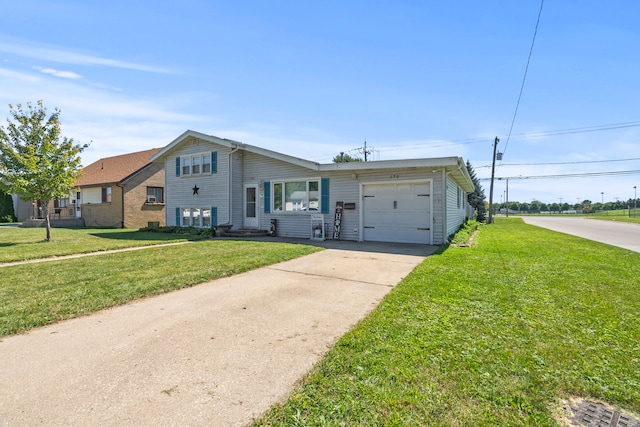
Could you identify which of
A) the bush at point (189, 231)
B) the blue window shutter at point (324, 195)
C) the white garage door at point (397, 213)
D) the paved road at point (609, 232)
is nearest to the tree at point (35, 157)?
the bush at point (189, 231)

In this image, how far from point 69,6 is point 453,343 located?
34.3ft

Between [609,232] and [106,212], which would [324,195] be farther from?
[609,232]

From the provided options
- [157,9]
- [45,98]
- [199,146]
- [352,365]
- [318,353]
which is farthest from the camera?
[199,146]

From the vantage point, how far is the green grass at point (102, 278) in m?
3.96

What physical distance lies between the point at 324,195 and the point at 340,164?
158cm

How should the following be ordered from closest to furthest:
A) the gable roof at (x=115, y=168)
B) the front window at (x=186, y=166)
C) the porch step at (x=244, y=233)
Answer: the porch step at (x=244, y=233) → the front window at (x=186, y=166) → the gable roof at (x=115, y=168)

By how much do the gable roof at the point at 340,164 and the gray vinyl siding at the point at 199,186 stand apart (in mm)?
393

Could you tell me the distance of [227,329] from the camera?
3488 millimetres

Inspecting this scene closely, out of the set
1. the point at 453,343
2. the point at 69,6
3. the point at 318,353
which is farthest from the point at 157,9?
the point at 453,343

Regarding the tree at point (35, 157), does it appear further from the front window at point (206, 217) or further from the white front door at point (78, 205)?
the white front door at point (78, 205)

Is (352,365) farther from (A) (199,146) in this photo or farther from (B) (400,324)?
(A) (199,146)

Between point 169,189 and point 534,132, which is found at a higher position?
point 534,132

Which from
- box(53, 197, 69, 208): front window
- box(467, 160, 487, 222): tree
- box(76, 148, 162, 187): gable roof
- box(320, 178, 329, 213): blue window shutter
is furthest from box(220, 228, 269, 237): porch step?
box(467, 160, 487, 222): tree

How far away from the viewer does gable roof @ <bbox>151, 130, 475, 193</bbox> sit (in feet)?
34.3
